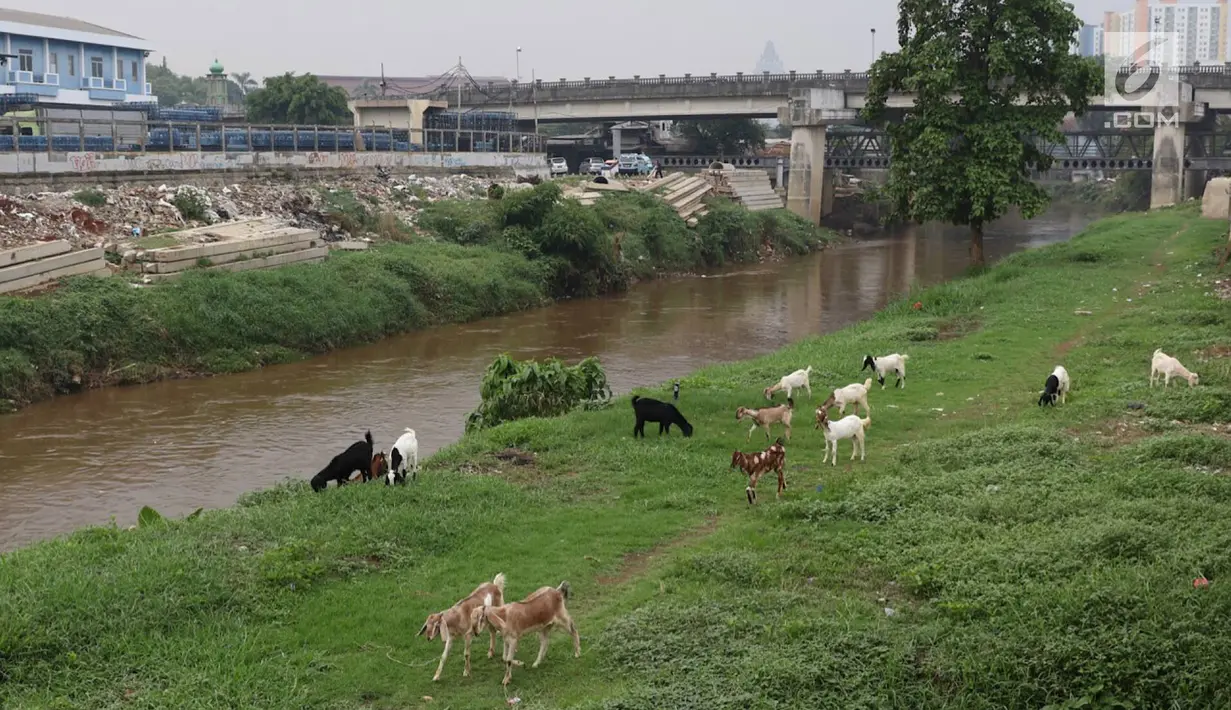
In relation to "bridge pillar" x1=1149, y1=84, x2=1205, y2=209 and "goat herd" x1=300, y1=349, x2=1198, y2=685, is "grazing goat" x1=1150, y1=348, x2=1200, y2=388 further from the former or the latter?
"bridge pillar" x1=1149, y1=84, x2=1205, y2=209

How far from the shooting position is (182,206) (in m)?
32.0

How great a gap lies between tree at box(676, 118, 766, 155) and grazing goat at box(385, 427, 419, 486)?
65.9m

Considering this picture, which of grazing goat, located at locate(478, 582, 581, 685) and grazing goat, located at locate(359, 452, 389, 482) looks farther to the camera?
grazing goat, located at locate(359, 452, 389, 482)

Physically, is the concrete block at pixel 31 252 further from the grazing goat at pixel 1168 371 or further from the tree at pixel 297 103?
the tree at pixel 297 103

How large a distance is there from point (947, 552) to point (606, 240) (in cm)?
2806

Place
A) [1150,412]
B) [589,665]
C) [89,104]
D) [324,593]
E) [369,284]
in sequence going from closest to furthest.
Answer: [589,665] < [324,593] < [1150,412] < [369,284] < [89,104]

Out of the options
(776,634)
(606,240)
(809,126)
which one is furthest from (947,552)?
(809,126)

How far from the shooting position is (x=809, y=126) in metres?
60.4

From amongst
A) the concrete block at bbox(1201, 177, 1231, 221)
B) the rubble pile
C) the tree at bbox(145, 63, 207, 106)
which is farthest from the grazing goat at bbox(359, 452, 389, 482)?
the tree at bbox(145, 63, 207, 106)

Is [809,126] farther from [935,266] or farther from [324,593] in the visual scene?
[324,593]

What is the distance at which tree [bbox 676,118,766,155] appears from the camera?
77938 mm

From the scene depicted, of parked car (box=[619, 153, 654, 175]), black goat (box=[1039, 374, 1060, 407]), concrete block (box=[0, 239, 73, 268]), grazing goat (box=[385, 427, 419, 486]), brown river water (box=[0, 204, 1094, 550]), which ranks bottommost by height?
brown river water (box=[0, 204, 1094, 550])

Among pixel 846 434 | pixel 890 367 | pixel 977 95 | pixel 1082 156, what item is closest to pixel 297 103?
pixel 977 95

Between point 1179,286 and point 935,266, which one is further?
point 935,266
